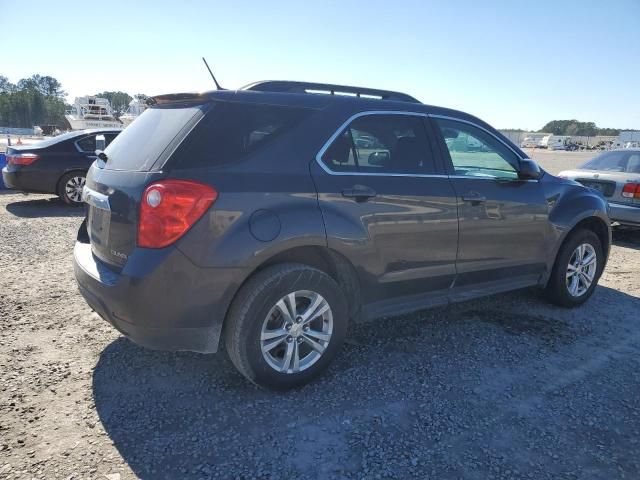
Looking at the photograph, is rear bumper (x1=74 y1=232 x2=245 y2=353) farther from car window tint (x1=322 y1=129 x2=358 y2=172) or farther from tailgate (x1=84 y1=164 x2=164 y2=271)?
car window tint (x1=322 y1=129 x2=358 y2=172)

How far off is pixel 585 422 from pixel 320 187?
217cm

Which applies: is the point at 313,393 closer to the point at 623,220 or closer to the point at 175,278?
the point at 175,278

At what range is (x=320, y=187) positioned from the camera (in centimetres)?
304

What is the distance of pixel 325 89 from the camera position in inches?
141

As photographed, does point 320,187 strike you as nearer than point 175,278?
No

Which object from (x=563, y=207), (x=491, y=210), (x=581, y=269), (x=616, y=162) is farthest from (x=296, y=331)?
(x=616, y=162)

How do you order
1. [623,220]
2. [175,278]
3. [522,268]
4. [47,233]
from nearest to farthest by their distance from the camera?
1. [175,278]
2. [522,268]
3. [47,233]
4. [623,220]

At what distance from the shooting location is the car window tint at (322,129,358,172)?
314cm

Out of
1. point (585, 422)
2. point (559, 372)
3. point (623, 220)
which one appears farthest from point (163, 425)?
point (623, 220)

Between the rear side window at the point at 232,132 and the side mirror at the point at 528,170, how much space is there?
2.19m

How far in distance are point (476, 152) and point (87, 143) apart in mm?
7859

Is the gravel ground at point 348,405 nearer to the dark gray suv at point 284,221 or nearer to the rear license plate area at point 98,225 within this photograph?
the dark gray suv at point 284,221

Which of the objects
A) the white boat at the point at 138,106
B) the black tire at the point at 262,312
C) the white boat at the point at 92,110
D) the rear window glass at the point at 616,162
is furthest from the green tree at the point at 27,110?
the black tire at the point at 262,312

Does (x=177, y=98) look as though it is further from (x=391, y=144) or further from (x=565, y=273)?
(x=565, y=273)
